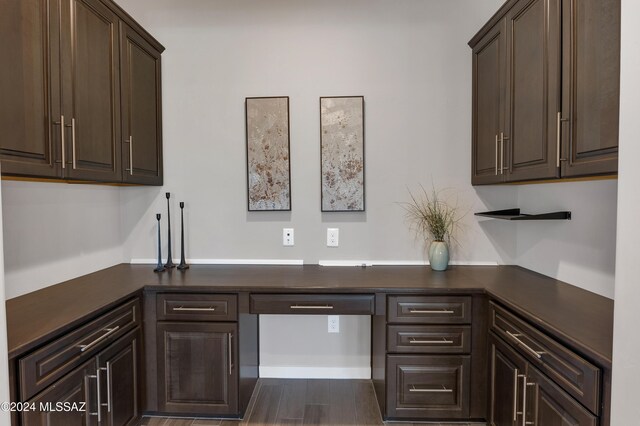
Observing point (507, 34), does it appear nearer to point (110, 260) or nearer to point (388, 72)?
point (388, 72)

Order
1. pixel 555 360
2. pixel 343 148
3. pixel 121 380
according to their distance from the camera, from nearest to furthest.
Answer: pixel 555 360
pixel 121 380
pixel 343 148

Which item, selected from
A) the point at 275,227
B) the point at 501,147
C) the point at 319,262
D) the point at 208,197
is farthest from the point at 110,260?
the point at 501,147

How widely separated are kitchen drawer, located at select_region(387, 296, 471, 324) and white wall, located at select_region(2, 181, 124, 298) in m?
1.91

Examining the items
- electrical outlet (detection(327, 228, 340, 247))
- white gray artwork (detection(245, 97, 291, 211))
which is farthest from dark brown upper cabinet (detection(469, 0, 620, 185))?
white gray artwork (detection(245, 97, 291, 211))

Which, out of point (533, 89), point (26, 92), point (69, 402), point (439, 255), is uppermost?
point (533, 89)

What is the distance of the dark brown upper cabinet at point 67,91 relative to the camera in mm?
1340

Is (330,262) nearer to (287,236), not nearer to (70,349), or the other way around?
(287,236)

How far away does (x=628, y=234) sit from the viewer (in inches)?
37.9

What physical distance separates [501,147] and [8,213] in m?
2.58

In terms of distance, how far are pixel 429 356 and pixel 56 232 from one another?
2202mm

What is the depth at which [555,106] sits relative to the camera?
5.02ft

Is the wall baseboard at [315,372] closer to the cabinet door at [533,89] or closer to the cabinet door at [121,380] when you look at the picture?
the cabinet door at [121,380]

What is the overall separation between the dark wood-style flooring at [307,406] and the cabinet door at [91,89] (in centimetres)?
145

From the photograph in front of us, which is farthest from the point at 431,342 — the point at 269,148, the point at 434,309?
the point at 269,148
